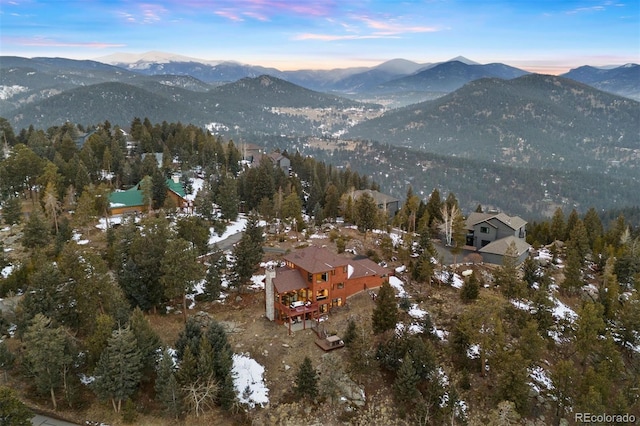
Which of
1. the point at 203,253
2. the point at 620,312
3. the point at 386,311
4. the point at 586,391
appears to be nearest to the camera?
the point at 586,391

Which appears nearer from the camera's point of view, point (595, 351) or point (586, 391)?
point (586, 391)

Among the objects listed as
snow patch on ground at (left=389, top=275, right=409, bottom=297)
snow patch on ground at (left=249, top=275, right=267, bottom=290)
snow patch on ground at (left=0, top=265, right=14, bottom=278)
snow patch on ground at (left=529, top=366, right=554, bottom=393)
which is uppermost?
snow patch on ground at (left=0, top=265, right=14, bottom=278)

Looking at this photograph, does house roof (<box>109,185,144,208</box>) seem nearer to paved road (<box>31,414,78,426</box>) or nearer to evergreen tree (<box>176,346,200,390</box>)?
paved road (<box>31,414,78,426</box>)

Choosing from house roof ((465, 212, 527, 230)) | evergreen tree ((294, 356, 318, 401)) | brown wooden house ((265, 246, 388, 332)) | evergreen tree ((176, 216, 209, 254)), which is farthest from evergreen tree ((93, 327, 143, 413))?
house roof ((465, 212, 527, 230))

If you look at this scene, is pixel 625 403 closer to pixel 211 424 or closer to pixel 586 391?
pixel 586 391

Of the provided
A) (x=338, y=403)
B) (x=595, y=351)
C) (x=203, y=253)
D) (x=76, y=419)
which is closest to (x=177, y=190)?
(x=203, y=253)
